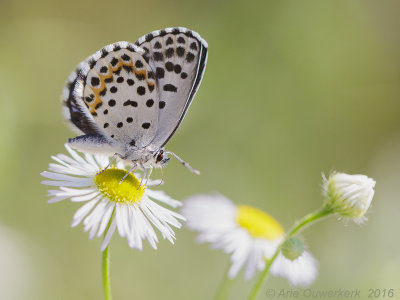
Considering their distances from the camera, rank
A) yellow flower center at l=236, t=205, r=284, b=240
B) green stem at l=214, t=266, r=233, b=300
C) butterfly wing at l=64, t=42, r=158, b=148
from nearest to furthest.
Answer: green stem at l=214, t=266, r=233, b=300 < butterfly wing at l=64, t=42, r=158, b=148 < yellow flower center at l=236, t=205, r=284, b=240

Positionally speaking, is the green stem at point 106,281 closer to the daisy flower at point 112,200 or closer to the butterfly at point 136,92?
the daisy flower at point 112,200

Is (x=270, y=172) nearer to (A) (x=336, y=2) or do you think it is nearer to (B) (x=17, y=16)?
(A) (x=336, y=2)

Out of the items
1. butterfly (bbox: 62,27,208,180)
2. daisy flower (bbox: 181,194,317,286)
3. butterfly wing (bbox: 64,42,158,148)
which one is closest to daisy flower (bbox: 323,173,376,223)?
daisy flower (bbox: 181,194,317,286)

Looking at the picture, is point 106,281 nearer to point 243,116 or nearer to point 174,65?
point 174,65

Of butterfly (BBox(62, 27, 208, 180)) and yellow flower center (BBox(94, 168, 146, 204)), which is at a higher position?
butterfly (BBox(62, 27, 208, 180))

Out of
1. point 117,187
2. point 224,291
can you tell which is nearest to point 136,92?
point 117,187

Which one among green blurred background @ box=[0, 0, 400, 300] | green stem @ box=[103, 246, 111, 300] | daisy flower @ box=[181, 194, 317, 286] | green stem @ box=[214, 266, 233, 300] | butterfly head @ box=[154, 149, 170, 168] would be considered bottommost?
green stem @ box=[103, 246, 111, 300]

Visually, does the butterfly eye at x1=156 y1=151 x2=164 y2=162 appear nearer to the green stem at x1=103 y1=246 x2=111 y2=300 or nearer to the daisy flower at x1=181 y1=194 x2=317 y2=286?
the daisy flower at x1=181 y1=194 x2=317 y2=286
